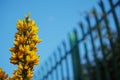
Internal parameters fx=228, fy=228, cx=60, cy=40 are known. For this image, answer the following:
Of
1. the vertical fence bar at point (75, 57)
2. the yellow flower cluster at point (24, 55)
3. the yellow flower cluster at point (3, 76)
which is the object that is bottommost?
the yellow flower cluster at point (3, 76)

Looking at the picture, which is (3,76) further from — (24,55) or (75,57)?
(75,57)

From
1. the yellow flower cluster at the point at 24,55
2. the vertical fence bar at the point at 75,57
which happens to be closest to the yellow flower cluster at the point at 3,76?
the yellow flower cluster at the point at 24,55

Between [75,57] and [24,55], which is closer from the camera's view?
[24,55]

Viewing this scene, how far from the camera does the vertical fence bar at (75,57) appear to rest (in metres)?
5.26

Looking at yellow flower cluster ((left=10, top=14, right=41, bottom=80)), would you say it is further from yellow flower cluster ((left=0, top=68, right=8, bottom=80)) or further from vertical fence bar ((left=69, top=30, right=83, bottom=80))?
vertical fence bar ((left=69, top=30, right=83, bottom=80))

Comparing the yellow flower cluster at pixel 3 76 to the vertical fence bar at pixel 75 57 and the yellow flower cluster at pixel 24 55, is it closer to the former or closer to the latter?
the yellow flower cluster at pixel 24 55

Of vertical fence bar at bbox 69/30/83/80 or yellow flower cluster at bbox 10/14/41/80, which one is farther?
vertical fence bar at bbox 69/30/83/80

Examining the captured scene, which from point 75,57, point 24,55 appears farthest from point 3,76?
point 75,57

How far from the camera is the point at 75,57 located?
17.8 ft

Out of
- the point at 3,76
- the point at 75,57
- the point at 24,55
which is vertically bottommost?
the point at 3,76

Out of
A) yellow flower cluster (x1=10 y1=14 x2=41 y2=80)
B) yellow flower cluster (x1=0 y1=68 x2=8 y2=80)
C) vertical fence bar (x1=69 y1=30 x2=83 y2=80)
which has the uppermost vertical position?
vertical fence bar (x1=69 y1=30 x2=83 y2=80)

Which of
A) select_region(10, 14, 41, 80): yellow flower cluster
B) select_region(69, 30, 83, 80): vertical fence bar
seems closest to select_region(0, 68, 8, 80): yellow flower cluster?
select_region(10, 14, 41, 80): yellow flower cluster

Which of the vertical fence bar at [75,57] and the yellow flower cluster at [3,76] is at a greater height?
the vertical fence bar at [75,57]

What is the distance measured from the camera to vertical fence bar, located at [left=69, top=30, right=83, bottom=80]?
17.3 ft
